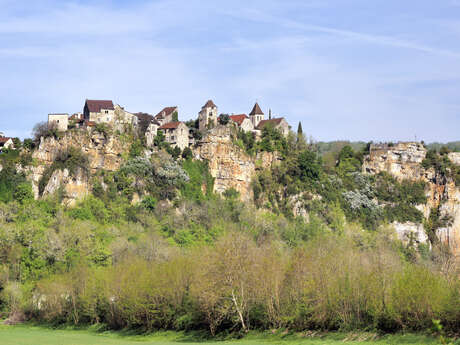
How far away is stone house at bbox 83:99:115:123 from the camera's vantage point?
383 ft

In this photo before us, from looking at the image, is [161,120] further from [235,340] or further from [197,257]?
[235,340]

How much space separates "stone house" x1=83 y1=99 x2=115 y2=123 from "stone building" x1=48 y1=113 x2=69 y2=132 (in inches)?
137

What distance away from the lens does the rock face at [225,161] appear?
124m

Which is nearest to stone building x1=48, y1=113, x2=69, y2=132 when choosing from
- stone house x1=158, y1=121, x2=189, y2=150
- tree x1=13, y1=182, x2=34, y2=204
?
tree x1=13, y1=182, x2=34, y2=204

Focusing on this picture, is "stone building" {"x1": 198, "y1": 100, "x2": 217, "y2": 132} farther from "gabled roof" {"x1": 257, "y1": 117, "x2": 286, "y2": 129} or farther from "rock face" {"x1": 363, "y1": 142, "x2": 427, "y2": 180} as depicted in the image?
"rock face" {"x1": 363, "y1": 142, "x2": 427, "y2": 180}

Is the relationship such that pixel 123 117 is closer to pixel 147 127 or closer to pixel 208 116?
pixel 147 127

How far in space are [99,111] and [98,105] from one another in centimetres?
130

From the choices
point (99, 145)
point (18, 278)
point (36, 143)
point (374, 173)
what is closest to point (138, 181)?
point (99, 145)

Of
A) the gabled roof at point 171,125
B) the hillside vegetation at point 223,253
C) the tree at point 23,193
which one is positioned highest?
the gabled roof at point 171,125

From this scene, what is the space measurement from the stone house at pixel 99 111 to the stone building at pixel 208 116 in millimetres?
16928

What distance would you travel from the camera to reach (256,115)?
137125mm

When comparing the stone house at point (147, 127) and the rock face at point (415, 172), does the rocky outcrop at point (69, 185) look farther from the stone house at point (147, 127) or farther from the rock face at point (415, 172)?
the rock face at point (415, 172)

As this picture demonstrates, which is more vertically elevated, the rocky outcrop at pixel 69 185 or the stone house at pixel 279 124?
the stone house at pixel 279 124

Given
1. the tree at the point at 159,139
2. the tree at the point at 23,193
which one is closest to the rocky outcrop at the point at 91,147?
the tree at the point at 23,193
